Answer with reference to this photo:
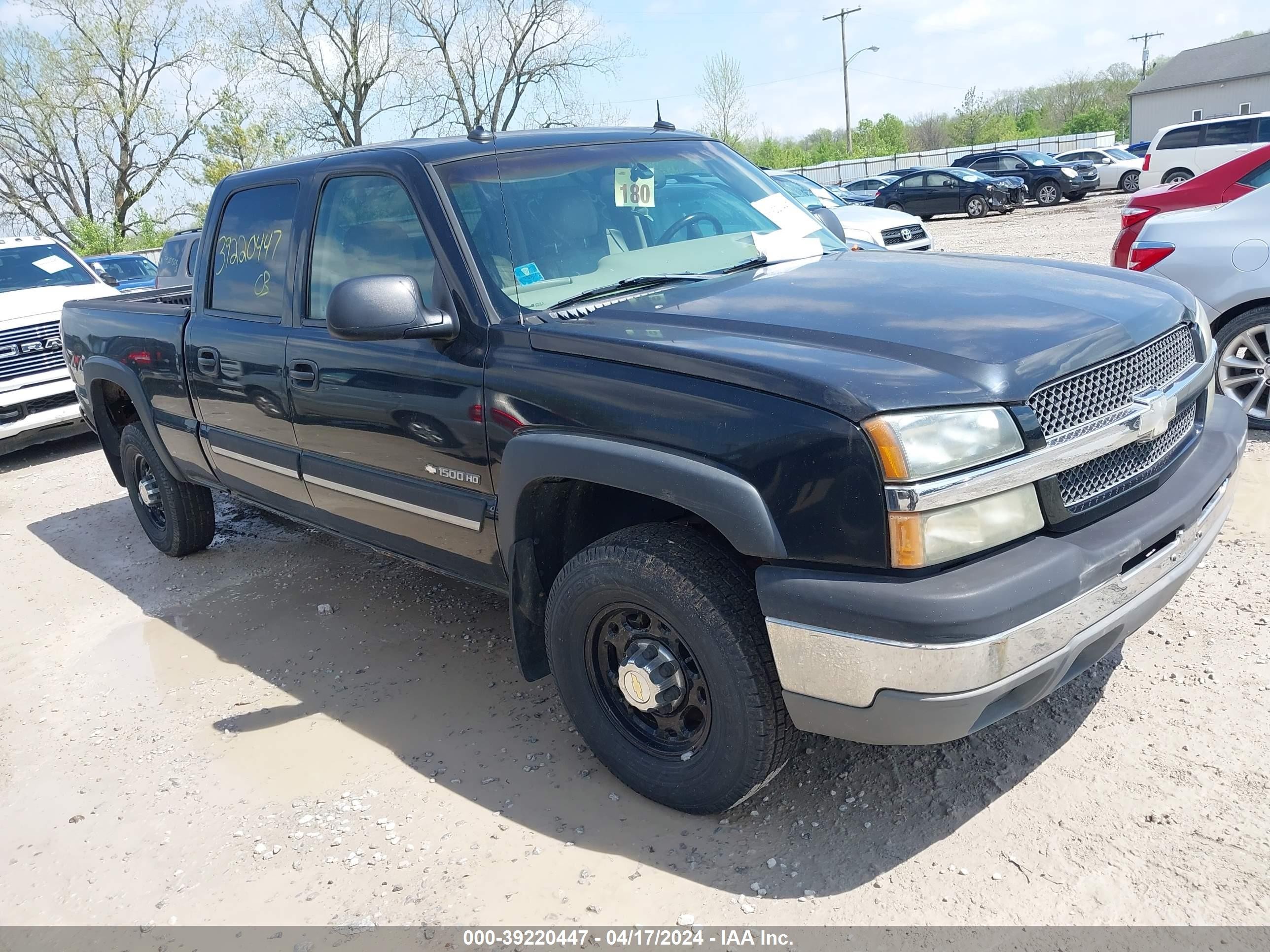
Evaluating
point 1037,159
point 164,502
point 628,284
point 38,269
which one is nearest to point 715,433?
point 628,284

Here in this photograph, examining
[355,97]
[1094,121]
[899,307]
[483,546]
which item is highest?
[355,97]

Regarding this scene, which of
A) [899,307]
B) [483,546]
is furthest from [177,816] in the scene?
[899,307]

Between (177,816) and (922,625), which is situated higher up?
(922,625)

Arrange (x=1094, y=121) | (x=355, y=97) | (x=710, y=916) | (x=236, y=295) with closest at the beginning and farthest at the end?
(x=710, y=916) → (x=236, y=295) → (x=355, y=97) → (x=1094, y=121)

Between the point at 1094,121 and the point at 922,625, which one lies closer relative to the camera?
the point at 922,625

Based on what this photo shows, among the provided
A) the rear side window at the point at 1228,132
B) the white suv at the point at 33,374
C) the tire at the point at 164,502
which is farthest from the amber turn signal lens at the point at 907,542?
the rear side window at the point at 1228,132

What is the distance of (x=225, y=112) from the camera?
3659cm

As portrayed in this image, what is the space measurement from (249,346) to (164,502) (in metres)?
1.89

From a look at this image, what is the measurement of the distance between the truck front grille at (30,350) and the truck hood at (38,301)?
79 millimetres

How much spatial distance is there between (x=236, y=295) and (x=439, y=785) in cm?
235

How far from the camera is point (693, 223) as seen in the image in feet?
11.7

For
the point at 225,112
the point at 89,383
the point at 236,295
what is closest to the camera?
the point at 236,295

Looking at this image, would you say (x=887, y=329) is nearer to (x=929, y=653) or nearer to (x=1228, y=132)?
(x=929, y=653)
